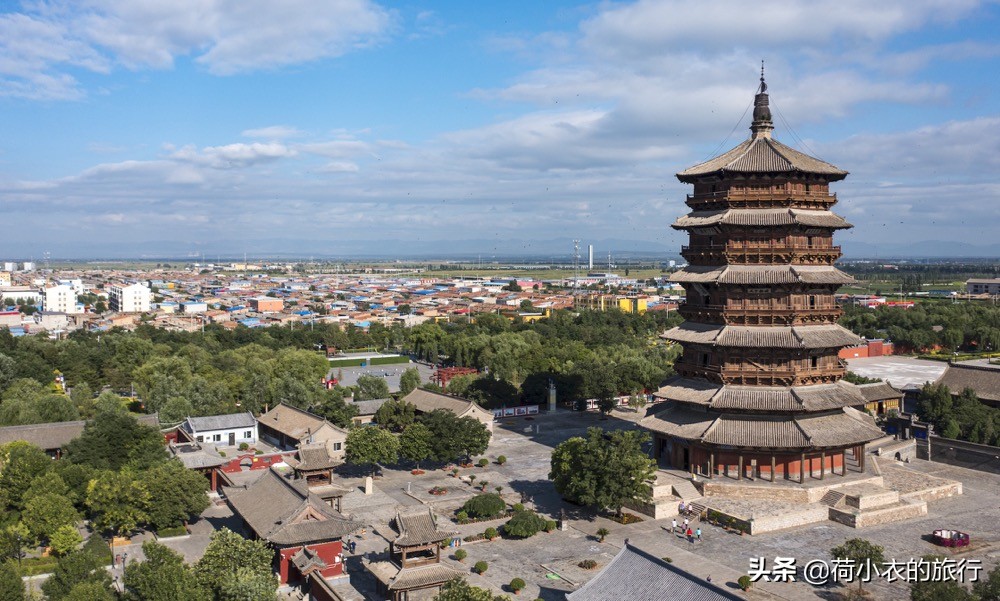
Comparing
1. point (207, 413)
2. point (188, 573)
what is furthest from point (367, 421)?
point (188, 573)

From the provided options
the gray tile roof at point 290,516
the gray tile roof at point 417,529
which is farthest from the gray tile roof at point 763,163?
the gray tile roof at point 290,516

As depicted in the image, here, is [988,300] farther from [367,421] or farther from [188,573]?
[188,573]

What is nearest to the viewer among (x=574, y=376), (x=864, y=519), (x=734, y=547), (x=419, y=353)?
(x=734, y=547)

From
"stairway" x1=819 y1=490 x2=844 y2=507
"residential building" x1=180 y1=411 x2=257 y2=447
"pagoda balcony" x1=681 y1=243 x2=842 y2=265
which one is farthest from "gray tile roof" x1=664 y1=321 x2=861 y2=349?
"residential building" x1=180 y1=411 x2=257 y2=447

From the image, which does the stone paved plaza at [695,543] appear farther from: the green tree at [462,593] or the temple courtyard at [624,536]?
the green tree at [462,593]

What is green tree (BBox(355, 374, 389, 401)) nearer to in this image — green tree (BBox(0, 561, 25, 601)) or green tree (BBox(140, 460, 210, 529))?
green tree (BBox(140, 460, 210, 529))
